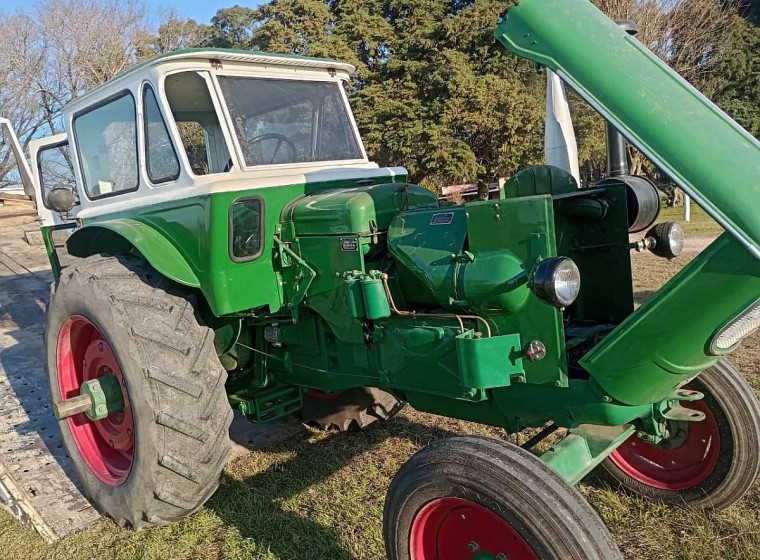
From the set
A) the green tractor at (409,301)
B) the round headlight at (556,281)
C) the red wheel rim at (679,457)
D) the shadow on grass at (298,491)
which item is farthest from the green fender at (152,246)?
the red wheel rim at (679,457)

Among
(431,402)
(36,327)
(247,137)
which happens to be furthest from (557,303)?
(36,327)

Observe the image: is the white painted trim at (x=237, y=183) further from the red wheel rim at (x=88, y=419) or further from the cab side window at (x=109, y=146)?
the red wheel rim at (x=88, y=419)

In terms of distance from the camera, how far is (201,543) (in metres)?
3.10

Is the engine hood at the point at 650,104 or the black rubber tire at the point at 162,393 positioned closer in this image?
the engine hood at the point at 650,104

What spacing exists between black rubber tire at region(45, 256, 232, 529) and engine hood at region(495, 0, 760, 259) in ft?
6.43

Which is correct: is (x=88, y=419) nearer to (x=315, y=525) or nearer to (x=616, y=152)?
(x=315, y=525)

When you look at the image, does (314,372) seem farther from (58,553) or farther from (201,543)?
(58,553)

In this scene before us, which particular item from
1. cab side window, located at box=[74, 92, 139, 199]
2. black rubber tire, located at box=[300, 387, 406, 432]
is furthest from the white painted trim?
black rubber tire, located at box=[300, 387, 406, 432]

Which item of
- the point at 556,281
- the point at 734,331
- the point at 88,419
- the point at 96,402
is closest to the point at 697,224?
the point at 734,331

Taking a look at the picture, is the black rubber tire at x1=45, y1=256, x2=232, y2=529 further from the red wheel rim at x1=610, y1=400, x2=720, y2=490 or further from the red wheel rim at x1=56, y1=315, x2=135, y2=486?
the red wheel rim at x1=610, y1=400, x2=720, y2=490

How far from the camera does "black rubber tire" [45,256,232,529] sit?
2854 millimetres

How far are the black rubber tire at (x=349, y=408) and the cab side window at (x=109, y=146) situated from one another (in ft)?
5.75

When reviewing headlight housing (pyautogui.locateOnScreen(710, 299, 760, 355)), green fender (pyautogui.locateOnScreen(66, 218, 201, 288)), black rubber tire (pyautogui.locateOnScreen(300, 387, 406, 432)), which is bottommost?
black rubber tire (pyautogui.locateOnScreen(300, 387, 406, 432))

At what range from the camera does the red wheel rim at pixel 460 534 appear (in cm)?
214
